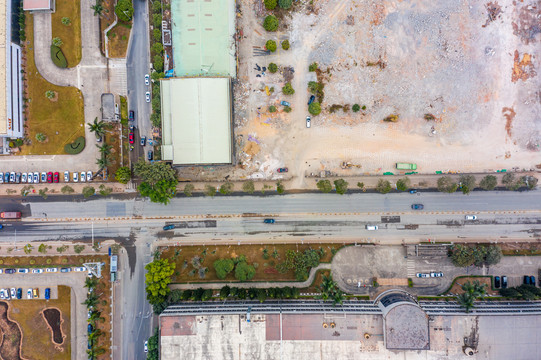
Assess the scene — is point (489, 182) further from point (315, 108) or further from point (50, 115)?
point (50, 115)

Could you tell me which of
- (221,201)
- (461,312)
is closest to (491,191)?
(461,312)

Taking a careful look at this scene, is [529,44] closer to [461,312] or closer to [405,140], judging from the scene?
[405,140]

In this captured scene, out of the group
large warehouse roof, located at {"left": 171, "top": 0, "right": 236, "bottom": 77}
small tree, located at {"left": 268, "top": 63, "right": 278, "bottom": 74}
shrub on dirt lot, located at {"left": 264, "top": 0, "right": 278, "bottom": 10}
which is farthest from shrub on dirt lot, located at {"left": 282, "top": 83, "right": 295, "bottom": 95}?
shrub on dirt lot, located at {"left": 264, "top": 0, "right": 278, "bottom": 10}

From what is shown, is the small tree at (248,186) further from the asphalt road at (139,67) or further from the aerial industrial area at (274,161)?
the asphalt road at (139,67)

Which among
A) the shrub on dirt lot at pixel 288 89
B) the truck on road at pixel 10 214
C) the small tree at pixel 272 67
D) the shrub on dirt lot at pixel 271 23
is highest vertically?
the shrub on dirt lot at pixel 271 23

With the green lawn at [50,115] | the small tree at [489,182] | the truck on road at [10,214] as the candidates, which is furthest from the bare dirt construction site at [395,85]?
the truck on road at [10,214]

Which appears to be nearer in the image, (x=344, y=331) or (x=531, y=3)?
(x=344, y=331)
